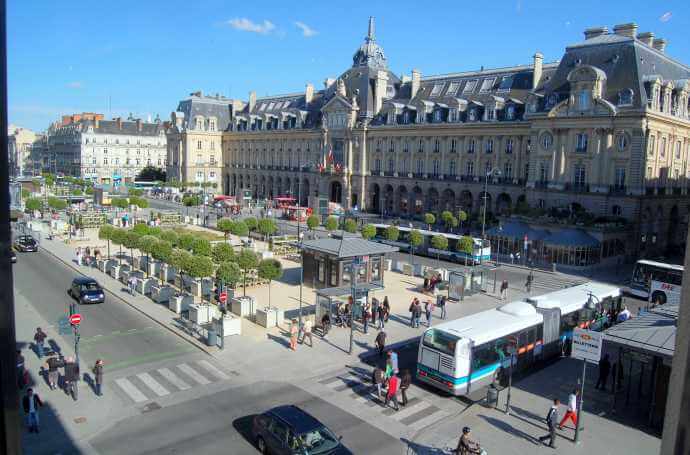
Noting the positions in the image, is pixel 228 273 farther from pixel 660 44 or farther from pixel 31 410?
pixel 660 44

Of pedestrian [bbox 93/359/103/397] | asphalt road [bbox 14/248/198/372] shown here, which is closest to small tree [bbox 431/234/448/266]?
asphalt road [bbox 14/248/198/372]

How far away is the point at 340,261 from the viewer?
1417 inches

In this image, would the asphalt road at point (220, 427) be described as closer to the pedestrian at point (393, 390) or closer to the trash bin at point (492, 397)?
the pedestrian at point (393, 390)

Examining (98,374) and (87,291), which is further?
(87,291)

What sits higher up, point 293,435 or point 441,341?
point 441,341

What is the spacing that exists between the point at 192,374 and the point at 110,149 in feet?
419

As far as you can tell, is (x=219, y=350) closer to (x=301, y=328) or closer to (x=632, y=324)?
(x=301, y=328)

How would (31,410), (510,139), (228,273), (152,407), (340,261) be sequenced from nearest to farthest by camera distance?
(31,410) < (152,407) < (228,273) < (340,261) < (510,139)

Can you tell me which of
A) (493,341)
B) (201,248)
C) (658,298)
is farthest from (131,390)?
(658,298)

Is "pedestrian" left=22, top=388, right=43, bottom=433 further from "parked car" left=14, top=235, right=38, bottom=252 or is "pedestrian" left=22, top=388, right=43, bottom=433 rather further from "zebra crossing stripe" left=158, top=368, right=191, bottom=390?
"parked car" left=14, top=235, right=38, bottom=252

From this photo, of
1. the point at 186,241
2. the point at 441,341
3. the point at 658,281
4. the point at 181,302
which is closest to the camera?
the point at 441,341

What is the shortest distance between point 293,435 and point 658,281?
31.4 metres

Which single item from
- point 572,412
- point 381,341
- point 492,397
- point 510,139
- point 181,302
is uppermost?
point 510,139

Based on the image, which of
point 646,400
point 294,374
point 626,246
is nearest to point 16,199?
point 294,374
